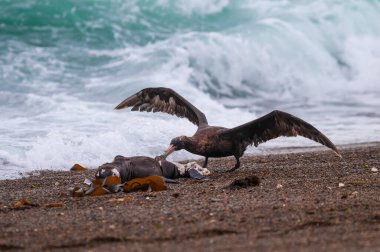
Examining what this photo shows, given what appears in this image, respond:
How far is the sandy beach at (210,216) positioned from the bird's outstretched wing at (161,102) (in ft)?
6.65

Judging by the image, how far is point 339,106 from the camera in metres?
16.6

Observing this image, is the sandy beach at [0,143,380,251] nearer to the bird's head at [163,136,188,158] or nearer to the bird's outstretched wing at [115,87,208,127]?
the bird's head at [163,136,188,158]

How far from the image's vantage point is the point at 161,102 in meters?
11.2

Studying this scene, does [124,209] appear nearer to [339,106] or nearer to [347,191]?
[347,191]

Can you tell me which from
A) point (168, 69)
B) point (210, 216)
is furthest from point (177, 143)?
point (168, 69)

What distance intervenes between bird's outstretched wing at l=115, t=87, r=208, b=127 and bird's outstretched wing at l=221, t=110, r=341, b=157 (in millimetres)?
1149

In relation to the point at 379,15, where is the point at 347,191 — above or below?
below

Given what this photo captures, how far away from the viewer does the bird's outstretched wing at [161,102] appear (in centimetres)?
1105

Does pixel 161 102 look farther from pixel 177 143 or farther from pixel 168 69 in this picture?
pixel 168 69

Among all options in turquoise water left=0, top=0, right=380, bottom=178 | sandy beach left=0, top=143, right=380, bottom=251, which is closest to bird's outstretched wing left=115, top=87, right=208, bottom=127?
turquoise water left=0, top=0, right=380, bottom=178

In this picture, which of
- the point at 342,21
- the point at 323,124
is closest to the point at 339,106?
the point at 323,124

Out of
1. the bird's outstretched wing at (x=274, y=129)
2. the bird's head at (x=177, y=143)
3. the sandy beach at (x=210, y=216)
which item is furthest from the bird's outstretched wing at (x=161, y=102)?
the sandy beach at (x=210, y=216)

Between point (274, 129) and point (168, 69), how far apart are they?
29.4 feet

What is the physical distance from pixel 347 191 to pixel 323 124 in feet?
22.8
